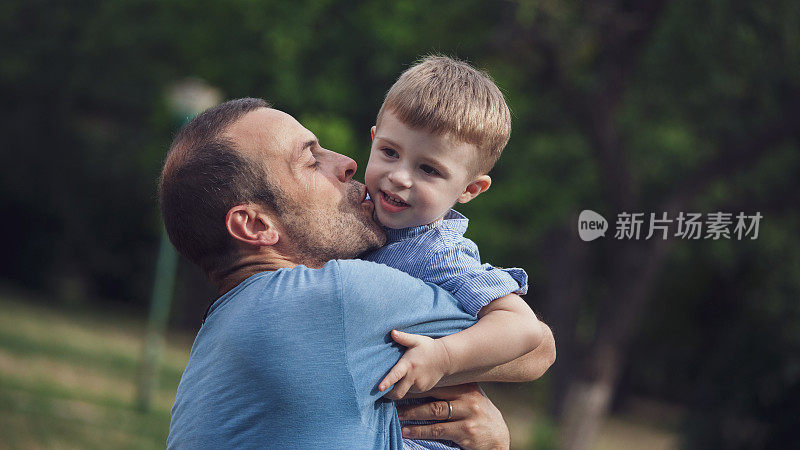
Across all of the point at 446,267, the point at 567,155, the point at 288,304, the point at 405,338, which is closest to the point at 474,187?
the point at 446,267

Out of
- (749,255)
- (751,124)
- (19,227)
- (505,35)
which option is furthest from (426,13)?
(19,227)

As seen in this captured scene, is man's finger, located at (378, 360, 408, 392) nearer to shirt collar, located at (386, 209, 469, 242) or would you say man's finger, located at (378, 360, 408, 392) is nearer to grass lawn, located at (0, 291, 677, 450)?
shirt collar, located at (386, 209, 469, 242)

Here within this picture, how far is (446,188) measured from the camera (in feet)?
8.81

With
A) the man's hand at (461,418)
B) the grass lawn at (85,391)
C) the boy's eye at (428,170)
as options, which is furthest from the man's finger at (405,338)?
the grass lawn at (85,391)

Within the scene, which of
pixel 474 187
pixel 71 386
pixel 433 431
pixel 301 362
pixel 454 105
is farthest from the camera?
pixel 71 386

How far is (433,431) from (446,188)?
0.70m

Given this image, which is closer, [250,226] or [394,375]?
[394,375]

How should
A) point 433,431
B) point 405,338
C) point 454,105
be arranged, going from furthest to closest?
1. point 454,105
2. point 433,431
3. point 405,338

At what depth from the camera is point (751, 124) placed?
12062mm

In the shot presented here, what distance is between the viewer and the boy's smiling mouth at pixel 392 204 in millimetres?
2643

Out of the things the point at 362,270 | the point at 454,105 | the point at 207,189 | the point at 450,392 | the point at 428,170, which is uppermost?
the point at 454,105

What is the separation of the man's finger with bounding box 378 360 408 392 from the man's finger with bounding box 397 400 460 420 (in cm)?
29

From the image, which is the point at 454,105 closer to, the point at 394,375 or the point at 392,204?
the point at 392,204

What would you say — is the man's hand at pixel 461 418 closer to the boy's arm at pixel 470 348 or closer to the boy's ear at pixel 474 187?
the boy's arm at pixel 470 348
